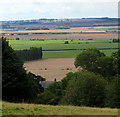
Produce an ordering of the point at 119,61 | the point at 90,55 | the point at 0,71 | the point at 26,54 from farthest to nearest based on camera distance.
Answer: the point at 26,54
the point at 90,55
the point at 119,61
the point at 0,71

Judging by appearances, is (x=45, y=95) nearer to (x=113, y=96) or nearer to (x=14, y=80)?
(x=14, y=80)

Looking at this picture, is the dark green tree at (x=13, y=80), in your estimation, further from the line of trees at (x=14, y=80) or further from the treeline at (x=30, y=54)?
the treeline at (x=30, y=54)

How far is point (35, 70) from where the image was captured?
271 feet

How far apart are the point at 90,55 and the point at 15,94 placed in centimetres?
3518

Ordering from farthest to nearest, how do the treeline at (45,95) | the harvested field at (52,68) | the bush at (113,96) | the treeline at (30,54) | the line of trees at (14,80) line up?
1. the treeline at (30,54)
2. the harvested field at (52,68)
3. the bush at (113,96)
4. the treeline at (45,95)
5. the line of trees at (14,80)

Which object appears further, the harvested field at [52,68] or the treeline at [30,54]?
the treeline at [30,54]

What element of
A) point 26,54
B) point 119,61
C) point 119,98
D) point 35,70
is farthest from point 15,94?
point 26,54

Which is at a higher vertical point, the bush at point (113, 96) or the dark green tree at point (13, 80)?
the dark green tree at point (13, 80)

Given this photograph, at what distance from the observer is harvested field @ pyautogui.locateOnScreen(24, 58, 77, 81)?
76.2 meters

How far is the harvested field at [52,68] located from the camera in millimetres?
76175

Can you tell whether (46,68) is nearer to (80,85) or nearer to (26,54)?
(26,54)

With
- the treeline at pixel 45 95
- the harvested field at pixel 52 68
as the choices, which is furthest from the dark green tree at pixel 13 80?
the harvested field at pixel 52 68

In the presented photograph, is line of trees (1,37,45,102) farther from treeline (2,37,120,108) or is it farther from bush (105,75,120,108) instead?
bush (105,75,120,108)

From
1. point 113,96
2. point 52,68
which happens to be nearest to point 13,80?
point 113,96
